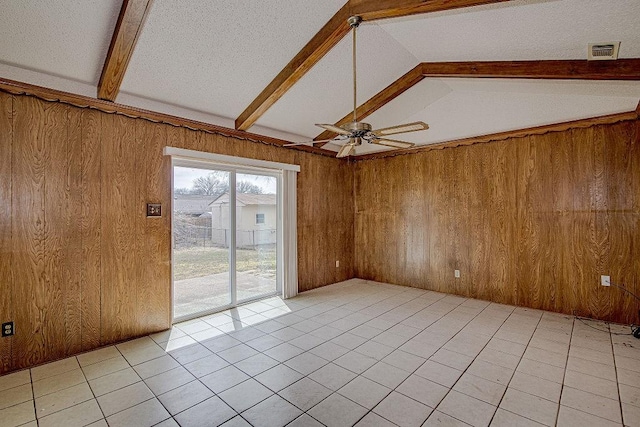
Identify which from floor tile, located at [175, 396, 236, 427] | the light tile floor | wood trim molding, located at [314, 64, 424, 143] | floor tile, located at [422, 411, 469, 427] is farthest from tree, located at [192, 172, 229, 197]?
floor tile, located at [422, 411, 469, 427]

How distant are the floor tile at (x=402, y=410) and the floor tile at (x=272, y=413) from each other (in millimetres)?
620

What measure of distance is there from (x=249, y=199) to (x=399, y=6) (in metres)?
3.24

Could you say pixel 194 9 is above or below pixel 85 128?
above

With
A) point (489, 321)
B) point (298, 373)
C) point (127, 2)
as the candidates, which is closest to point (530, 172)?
point (489, 321)

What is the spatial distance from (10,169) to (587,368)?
217 inches

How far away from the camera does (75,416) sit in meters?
2.19

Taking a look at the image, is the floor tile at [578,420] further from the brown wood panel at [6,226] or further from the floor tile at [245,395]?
the brown wood panel at [6,226]

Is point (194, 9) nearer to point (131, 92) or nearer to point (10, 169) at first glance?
point (131, 92)

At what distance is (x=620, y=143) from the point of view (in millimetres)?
3820

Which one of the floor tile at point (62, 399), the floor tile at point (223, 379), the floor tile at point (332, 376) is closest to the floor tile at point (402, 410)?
the floor tile at point (332, 376)

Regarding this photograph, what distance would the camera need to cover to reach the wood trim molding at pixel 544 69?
9.12 ft

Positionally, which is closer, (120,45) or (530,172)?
(120,45)

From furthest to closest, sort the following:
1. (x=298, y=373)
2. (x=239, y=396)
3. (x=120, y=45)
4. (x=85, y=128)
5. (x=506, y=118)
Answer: (x=506, y=118) < (x=85, y=128) < (x=298, y=373) < (x=120, y=45) < (x=239, y=396)

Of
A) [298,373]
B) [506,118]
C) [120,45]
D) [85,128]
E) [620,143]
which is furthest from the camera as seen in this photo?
[506,118]
